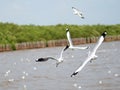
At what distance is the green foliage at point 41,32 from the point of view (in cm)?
8476

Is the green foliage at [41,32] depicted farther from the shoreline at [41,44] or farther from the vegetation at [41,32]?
the shoreline at [41,44]

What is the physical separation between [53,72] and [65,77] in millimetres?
4476

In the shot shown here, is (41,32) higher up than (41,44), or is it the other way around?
(41,32)

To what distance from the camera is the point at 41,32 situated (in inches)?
3649

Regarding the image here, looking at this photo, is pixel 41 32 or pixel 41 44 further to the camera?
pixel 41 32

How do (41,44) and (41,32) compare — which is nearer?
(41,44)

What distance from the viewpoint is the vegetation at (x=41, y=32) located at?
278 ft

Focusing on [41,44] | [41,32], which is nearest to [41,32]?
[41,32]

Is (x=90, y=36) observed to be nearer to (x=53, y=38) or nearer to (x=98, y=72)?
(x=53, y=38)

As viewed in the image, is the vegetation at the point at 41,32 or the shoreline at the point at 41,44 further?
the vegetation at the point at 41,32

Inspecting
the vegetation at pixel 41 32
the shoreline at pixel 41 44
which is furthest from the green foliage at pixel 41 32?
the shoreline at pixel 41 44

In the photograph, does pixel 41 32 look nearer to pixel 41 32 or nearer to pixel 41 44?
pixel 41 32

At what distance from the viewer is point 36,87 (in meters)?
28.6

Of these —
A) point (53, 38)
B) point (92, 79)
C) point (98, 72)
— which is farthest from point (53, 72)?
point (53, 38)
